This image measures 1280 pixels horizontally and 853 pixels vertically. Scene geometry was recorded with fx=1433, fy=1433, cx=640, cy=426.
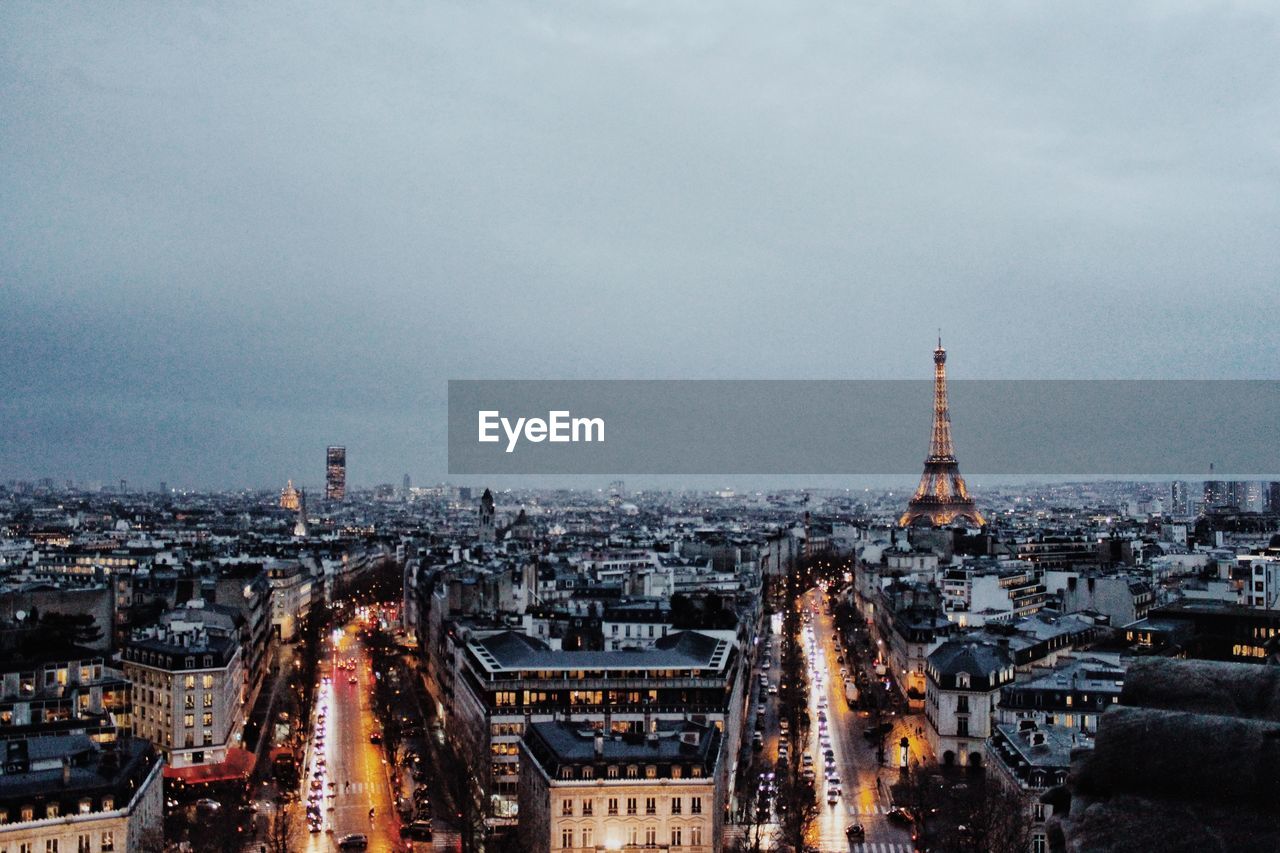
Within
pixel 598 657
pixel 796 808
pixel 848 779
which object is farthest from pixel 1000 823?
pixel 598 657

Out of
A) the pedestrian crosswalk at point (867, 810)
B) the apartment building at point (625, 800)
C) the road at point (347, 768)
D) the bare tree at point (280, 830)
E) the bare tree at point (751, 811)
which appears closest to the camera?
the apartment building at point (625, 800)

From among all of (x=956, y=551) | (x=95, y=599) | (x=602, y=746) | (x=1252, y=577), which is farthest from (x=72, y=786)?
(x=956, y=551)

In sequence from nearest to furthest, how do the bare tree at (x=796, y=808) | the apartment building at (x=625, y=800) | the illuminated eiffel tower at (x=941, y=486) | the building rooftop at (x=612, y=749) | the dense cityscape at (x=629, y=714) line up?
the dense cityscape at (x=629, y=714)
the apartment building at (x=625, y=800)
the building rooftop at (x=612, y=749)
the bare tree at (x=796, y=808)
the illuminated eiffel tower at (x=941, y=486)

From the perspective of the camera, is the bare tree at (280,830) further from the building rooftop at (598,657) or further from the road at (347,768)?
the building rooftop at (598,657)

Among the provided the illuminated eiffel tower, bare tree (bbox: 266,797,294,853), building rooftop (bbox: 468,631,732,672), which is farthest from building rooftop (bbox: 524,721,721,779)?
the illuminated eiffel tower

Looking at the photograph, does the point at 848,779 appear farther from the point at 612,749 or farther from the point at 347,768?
the point at 347,768

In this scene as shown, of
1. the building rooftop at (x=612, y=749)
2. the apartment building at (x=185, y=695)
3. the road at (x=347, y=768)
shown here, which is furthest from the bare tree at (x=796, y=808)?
the apartment building at (x=185, y=695)
